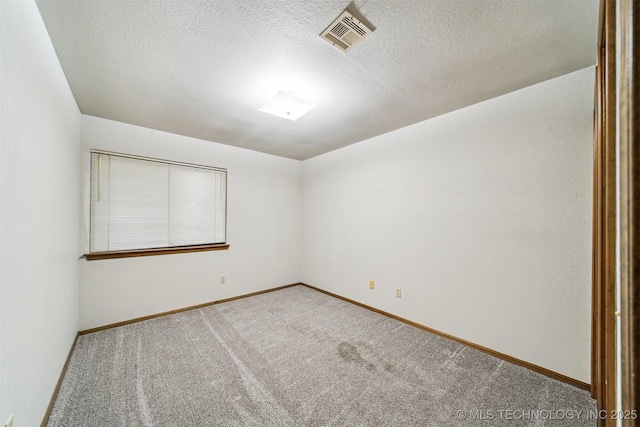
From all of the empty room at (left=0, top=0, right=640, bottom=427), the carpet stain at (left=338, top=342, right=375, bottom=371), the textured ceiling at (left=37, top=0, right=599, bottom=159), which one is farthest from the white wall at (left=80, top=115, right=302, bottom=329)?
the carpet stain at (left=338, top=342, right=375, bottom=371)

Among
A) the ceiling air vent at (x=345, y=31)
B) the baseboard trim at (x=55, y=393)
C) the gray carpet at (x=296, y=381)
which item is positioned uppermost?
the ceiling air vent at (x=345, y=31)

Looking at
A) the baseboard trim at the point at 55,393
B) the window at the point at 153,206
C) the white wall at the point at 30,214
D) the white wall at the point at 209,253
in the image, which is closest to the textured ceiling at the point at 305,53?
the white wall at the point at 30,214

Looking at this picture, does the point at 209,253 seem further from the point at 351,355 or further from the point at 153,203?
the point at 351,355

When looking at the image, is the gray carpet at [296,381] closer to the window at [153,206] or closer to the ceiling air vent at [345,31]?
the window at [153,206]

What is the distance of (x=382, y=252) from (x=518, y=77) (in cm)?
220

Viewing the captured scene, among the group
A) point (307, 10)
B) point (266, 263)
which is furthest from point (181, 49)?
point (266, 263)

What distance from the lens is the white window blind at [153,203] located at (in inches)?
110

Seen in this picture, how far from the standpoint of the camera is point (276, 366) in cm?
214

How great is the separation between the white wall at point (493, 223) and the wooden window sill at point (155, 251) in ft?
6.89

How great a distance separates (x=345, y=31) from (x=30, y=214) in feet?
6.83

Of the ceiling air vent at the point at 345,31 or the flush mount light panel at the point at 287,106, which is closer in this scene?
the ceiling air vent at the point at 345,31

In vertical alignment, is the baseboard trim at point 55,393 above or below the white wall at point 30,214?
below

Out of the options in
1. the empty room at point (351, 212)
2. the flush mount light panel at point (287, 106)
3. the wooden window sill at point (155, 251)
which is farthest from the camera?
the wooden window sill at point (155, 251)

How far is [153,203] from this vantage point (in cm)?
314
